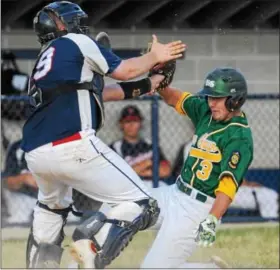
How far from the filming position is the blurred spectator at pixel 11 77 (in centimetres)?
1180

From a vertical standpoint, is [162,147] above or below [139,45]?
below

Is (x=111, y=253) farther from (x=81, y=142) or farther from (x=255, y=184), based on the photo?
(x=255, y=184)

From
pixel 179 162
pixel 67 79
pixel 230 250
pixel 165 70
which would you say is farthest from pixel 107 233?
pixel 179 162

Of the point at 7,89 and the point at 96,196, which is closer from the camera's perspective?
the point at 96,196

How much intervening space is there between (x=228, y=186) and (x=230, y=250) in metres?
3.23

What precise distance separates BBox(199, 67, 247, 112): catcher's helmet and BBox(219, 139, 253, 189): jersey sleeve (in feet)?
0.83

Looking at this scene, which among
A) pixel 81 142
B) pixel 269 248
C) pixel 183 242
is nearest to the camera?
pixel 81 142

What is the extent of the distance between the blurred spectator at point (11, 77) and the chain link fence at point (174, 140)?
0.21 m

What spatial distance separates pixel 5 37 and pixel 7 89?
20.6 inches

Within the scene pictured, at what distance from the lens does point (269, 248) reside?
10.5 m

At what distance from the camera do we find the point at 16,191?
11648mm

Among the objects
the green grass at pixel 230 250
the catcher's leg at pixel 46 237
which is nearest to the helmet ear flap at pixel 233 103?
the catcher's leg at pixel 46 237

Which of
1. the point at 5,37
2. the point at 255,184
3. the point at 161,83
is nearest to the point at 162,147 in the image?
the point at 255,184

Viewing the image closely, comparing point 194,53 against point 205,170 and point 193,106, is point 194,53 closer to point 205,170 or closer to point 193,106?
point 193,106
